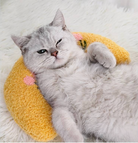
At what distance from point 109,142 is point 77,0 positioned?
1374mm

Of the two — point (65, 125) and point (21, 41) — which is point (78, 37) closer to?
point (21, 41)

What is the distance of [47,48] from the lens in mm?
1062

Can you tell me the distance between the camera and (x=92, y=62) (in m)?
1.10

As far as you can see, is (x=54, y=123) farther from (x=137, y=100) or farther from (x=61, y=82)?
(x=137, y=100)

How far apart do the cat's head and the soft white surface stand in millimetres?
339

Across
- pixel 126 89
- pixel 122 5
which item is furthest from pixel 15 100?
pixel 122 5

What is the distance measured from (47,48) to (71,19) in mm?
727

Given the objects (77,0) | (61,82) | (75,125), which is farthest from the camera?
(77,0)

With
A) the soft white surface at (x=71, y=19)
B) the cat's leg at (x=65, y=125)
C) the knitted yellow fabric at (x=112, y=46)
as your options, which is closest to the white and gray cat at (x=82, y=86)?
the cat's leg at (x=65, y=125)

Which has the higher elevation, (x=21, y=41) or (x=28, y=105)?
A: (x=21, y=41)

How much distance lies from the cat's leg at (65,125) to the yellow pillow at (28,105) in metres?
0.06

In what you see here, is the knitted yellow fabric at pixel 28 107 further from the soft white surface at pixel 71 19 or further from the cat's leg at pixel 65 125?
the soft white surface at pixel 71 19

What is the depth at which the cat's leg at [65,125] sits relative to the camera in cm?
87

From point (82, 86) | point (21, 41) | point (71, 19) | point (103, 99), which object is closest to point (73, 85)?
point (82, 86)
